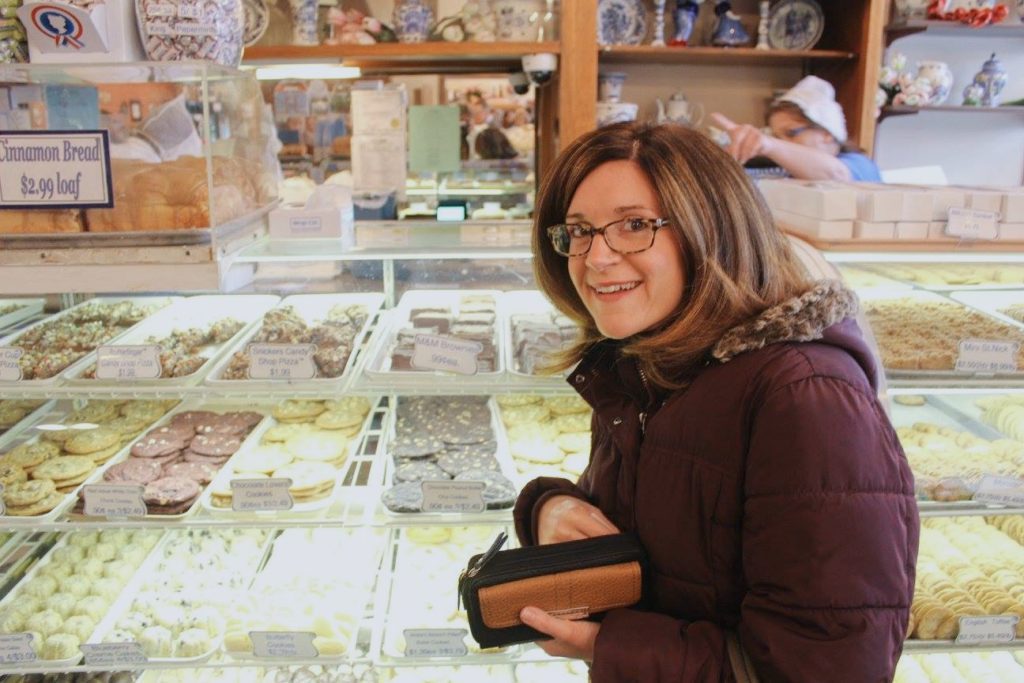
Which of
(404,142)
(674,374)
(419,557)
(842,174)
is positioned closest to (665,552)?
(674,374)

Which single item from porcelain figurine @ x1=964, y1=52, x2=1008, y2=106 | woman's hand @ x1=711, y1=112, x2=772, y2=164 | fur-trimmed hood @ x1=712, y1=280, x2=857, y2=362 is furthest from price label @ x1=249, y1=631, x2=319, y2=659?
porcelain figurine @ x1=964, y1=52, x2=1008, y2=106

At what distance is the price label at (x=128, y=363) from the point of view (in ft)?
6.68

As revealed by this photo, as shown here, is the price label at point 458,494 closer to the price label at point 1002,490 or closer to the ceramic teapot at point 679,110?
the price label at point 1002,490

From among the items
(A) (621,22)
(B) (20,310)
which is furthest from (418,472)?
(A) (621,22)

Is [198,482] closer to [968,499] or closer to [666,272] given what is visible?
[666,272]

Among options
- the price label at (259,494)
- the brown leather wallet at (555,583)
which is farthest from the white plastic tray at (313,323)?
the brown leather wallet at (555,583)

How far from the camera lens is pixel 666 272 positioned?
1.30 m

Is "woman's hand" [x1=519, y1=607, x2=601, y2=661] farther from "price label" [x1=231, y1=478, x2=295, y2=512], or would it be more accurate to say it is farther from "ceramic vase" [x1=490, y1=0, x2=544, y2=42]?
"ceramic vase" [x1=490, y1=0, x2=544, y2=42]

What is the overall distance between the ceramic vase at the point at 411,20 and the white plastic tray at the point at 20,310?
6.46 ft

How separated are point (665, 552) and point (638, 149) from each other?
0.63m

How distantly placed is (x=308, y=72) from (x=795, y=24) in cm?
262

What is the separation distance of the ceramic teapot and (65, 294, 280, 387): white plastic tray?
2833mm

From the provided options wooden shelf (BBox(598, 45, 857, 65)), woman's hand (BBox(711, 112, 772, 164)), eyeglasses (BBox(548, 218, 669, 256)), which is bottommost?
eyeglasses (BBox(548, 218, 669, 256))

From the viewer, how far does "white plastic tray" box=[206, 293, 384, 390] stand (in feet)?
6.74
